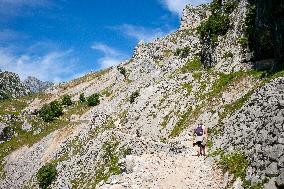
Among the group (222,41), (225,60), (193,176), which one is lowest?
(193,176)

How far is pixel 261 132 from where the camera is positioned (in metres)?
28.7

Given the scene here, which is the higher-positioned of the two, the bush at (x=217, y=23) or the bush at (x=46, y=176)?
the bush at (x=217, y=23)

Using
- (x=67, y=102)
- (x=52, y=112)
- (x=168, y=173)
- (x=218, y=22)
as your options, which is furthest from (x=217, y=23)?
(x=67, y=102)

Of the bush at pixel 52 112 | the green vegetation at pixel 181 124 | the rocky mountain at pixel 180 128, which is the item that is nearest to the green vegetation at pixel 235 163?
the rocky mountain at pixel 180 128

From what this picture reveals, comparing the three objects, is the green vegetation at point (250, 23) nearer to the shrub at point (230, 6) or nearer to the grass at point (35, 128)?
the shrub at point (230, 6)

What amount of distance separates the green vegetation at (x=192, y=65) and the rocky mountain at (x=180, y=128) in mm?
289

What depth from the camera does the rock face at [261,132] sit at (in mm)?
25062

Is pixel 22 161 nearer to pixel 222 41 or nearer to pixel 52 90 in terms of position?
pixel 222 41

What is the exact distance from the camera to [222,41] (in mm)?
58625

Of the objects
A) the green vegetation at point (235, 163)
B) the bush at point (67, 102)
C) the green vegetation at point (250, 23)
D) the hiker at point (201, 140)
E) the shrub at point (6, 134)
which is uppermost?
the bush at point (67, 102)

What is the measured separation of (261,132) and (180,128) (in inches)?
713

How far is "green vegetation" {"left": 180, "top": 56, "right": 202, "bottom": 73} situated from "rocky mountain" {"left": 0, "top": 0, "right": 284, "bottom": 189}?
29cm

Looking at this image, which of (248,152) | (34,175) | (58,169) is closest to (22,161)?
(34,175)

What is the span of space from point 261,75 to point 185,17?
102670mm
